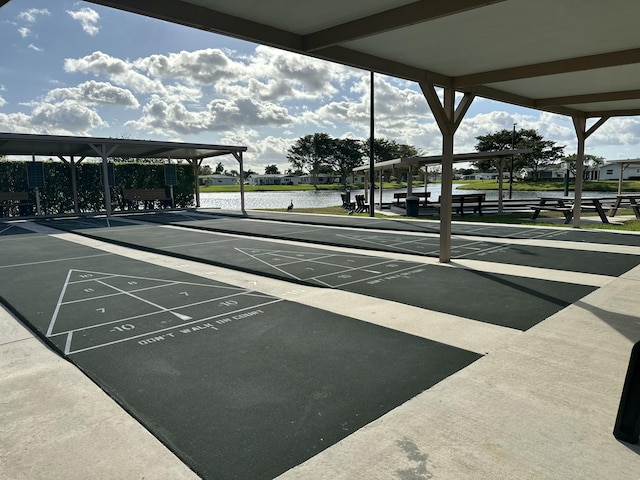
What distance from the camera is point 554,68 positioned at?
774cm

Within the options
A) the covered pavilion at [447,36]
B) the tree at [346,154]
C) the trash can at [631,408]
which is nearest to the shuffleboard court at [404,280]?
the covered pavilion at [447,36]

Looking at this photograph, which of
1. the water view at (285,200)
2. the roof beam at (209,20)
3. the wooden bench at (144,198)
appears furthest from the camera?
the water view at (285,200)

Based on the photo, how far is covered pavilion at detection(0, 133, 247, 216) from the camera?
59.0ft

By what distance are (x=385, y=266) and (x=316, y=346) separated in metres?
4.26

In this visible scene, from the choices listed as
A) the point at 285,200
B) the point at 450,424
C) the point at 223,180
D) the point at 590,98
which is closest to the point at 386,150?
the point at 223,180

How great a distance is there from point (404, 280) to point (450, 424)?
4371 millimetres

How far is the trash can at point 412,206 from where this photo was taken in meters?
20.3

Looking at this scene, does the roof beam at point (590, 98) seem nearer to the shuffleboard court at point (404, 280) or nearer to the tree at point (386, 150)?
the shuffleboard court at point (404, 280)

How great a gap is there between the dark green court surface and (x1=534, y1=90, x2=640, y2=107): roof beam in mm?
9814

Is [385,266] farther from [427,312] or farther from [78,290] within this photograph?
[78,290]

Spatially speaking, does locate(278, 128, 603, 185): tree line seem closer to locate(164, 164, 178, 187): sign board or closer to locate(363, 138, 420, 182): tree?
locate(363, 138, 420, 182): tree

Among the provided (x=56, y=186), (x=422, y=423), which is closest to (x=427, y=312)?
(x=422, y=423)

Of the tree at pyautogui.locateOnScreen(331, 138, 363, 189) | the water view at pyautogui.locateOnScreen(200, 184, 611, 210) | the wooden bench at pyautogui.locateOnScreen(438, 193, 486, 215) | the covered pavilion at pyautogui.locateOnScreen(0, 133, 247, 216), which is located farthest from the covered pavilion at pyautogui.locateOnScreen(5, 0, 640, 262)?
the tree at pyautogui.locateOnScreen(331, 138, 363, 189)

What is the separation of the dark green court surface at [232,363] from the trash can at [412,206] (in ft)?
49.6
